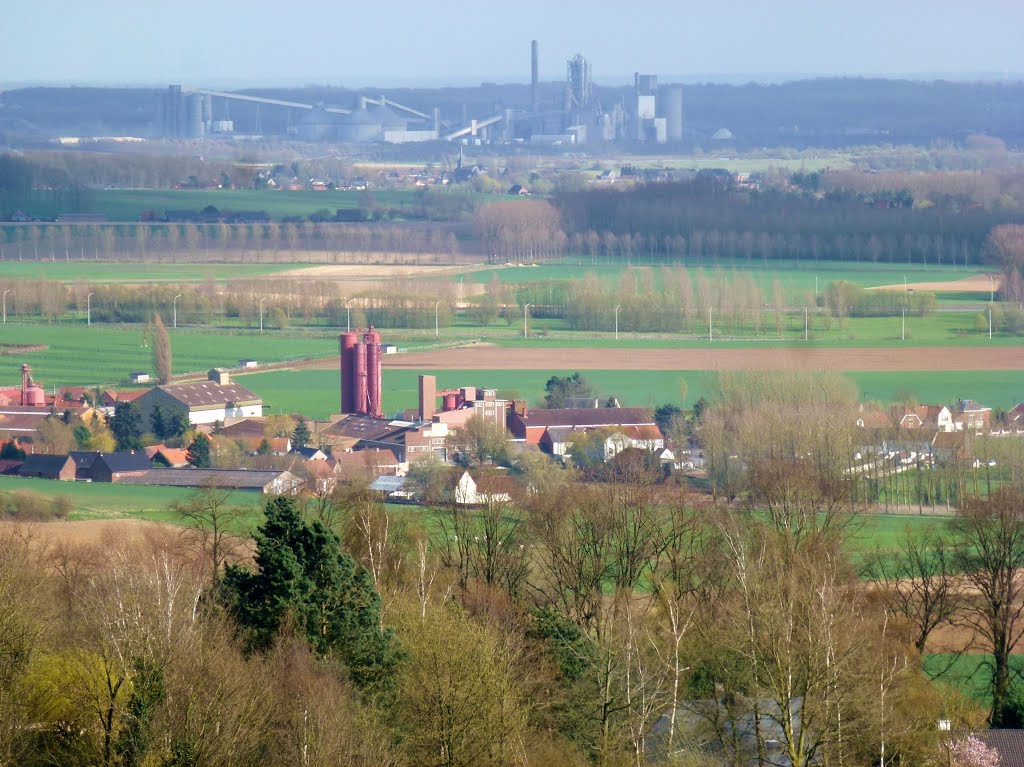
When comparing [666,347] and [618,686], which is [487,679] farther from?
[666,347]

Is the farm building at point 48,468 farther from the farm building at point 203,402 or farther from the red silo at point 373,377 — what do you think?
the red silo at point 373,377

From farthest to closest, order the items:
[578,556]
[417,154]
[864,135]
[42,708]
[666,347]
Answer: [864,135] → [417,154] → [666,347] → [578,556] → [42,708]

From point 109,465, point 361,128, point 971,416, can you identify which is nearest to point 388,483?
point 109,465

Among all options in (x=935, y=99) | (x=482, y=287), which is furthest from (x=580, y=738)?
(x=935, y=99)

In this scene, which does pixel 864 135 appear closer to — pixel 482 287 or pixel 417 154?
pixel 417 154

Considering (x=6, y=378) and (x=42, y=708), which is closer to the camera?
(x=42, y=708)

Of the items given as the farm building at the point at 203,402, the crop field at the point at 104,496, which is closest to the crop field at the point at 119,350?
the farm building at the point at 203,402

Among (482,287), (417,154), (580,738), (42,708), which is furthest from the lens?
(417,154)
